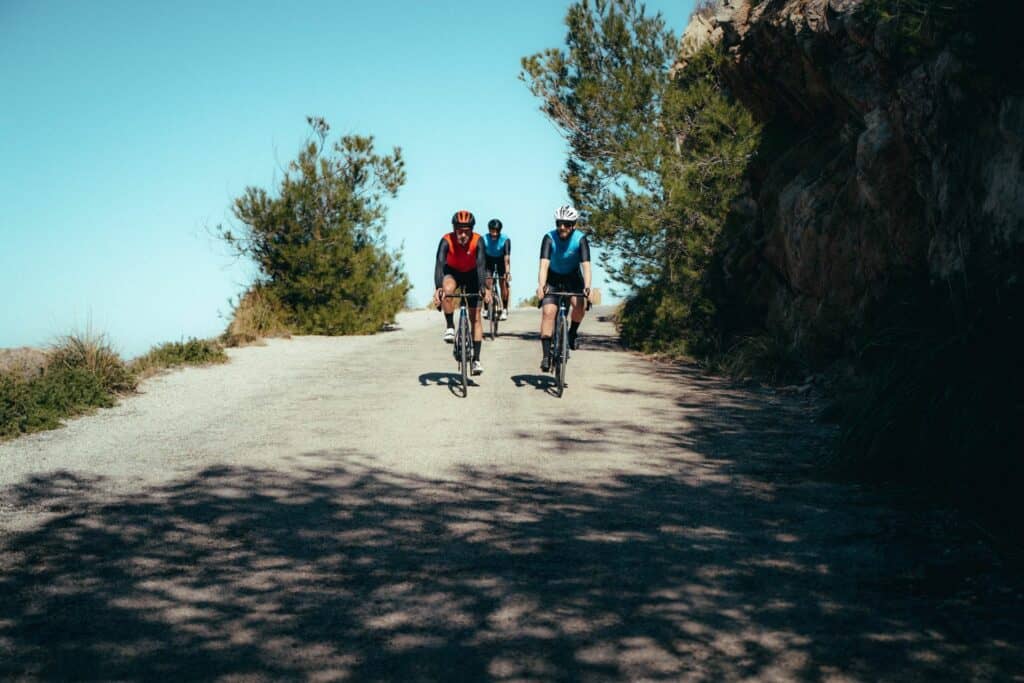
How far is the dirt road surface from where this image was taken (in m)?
3.88

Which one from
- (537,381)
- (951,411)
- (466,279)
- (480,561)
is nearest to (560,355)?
(537,381)

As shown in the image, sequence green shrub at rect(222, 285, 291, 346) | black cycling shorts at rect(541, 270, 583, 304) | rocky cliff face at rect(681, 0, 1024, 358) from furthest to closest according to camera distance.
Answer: green shrub at rect(222, 285, 291, 346), black cycling shorts at rect(541, 270, 583, 304), rocky cliff face at rect(681, 0, 1024, 358)

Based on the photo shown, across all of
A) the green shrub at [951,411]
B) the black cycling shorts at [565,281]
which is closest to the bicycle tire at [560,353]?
the black cycling shorts at [565,281]

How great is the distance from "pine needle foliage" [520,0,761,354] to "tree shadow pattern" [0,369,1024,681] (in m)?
10.6

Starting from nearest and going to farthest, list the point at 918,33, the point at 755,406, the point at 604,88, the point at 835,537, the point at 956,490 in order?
the point at 835,537 < the point at 956,490 < the point at 918,33 < the point at 755,406 < the point at 604,88

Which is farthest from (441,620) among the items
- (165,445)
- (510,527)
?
(165,445)

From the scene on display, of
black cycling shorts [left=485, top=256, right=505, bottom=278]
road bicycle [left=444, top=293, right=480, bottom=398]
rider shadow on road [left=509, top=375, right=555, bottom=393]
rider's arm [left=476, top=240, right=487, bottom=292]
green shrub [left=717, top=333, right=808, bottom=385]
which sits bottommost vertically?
rider shadow on road [left=509, top=375, right=555, bottom=393]

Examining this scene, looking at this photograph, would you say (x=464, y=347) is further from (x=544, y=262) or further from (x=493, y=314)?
(x=493, y=314)

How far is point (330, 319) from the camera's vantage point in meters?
24.8

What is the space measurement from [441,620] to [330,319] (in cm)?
2098

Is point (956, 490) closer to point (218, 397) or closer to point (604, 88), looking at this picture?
point (218, 397)

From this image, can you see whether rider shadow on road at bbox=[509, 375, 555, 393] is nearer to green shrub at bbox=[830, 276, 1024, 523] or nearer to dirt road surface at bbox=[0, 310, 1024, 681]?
dirt road surface at bbox=[0, 310, 1024, 681]

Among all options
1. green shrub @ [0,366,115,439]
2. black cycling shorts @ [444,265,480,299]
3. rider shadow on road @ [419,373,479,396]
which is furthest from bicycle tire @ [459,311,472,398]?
green shrub @ [0,366,115,439]

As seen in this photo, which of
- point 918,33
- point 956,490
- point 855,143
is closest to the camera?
point 956,490
